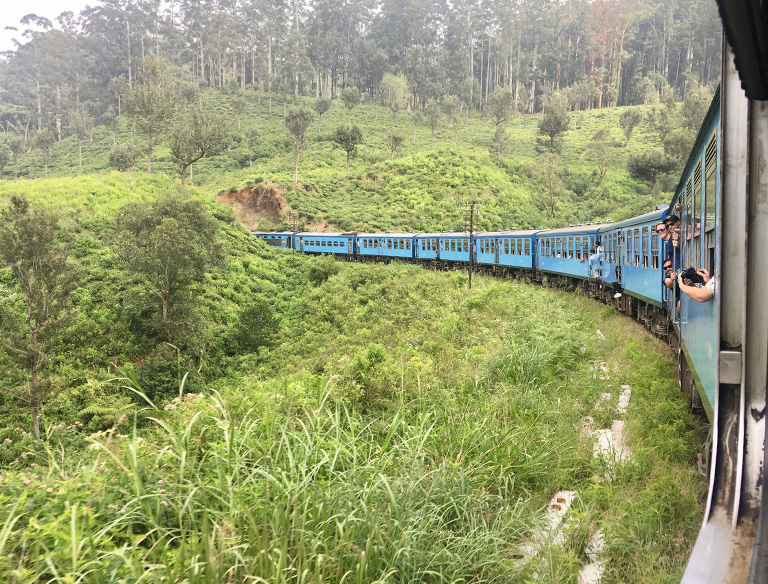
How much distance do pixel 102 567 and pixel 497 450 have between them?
3760 mm

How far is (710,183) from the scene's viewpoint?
4301 mm

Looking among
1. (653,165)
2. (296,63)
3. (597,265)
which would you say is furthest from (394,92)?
(597,265)

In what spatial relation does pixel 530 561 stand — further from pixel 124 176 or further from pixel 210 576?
pixel 124 176

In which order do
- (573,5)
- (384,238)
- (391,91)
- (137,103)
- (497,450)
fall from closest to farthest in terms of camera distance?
(497,450) → (384,238) → (137,103) → (391,91) → (573,5)

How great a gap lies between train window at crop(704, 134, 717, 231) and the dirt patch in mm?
47647

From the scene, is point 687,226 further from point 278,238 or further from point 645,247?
point 278,238

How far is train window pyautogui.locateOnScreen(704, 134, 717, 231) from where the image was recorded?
402cm

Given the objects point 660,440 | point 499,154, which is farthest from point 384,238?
point 660,440

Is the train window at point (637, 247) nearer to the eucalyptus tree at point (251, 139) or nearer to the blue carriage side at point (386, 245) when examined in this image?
the blue carriage side at point (386, 245)

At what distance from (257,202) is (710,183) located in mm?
50926

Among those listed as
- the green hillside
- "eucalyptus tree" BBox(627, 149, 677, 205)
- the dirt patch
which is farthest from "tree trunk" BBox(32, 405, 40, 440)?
"eucalyptus tree" BBox(627, 149, 677, 205)

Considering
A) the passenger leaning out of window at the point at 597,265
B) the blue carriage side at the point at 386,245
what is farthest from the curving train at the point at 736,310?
the blue carriage side at the point at 386,245

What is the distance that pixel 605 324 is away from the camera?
14.3 meters

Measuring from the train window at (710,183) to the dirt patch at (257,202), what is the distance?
1876 inches
